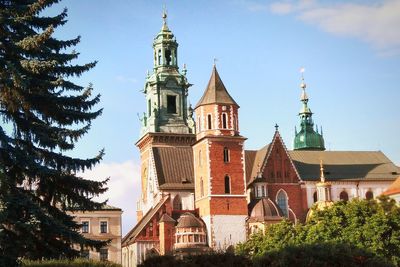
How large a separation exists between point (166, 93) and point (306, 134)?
2793 centimetres

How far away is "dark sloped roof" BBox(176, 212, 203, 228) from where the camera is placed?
58.1 m

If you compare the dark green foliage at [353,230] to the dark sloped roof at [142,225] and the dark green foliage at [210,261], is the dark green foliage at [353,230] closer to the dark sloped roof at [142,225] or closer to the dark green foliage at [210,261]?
the dark sloped roof at [142,225]

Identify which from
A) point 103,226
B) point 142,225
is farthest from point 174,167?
point 103,226

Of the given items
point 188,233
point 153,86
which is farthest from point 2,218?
point 153,86

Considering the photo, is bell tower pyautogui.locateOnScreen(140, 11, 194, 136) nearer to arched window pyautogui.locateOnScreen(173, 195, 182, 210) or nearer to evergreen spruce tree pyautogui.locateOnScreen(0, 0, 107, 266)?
arched window pyautogui.locateOnScreen(173, 195, 182, 210)

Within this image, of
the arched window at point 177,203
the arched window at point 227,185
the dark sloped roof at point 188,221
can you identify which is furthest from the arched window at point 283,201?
the dark sloped roof at point 188,221

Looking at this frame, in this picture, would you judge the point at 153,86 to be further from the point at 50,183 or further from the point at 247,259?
the point at 247,259

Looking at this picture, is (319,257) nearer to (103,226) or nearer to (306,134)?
(103,226)

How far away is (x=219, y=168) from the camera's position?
2363 inches

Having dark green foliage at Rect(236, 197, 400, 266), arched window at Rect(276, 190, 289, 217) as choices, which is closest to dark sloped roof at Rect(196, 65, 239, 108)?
arched window at Rect(276, 190, 289, 217)

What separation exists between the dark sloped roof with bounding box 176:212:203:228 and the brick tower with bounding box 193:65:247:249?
0.94m

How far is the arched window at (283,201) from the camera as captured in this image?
6462 cm

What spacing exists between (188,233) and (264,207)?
7218 millimetres

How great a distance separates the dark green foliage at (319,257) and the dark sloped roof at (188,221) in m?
40.7
